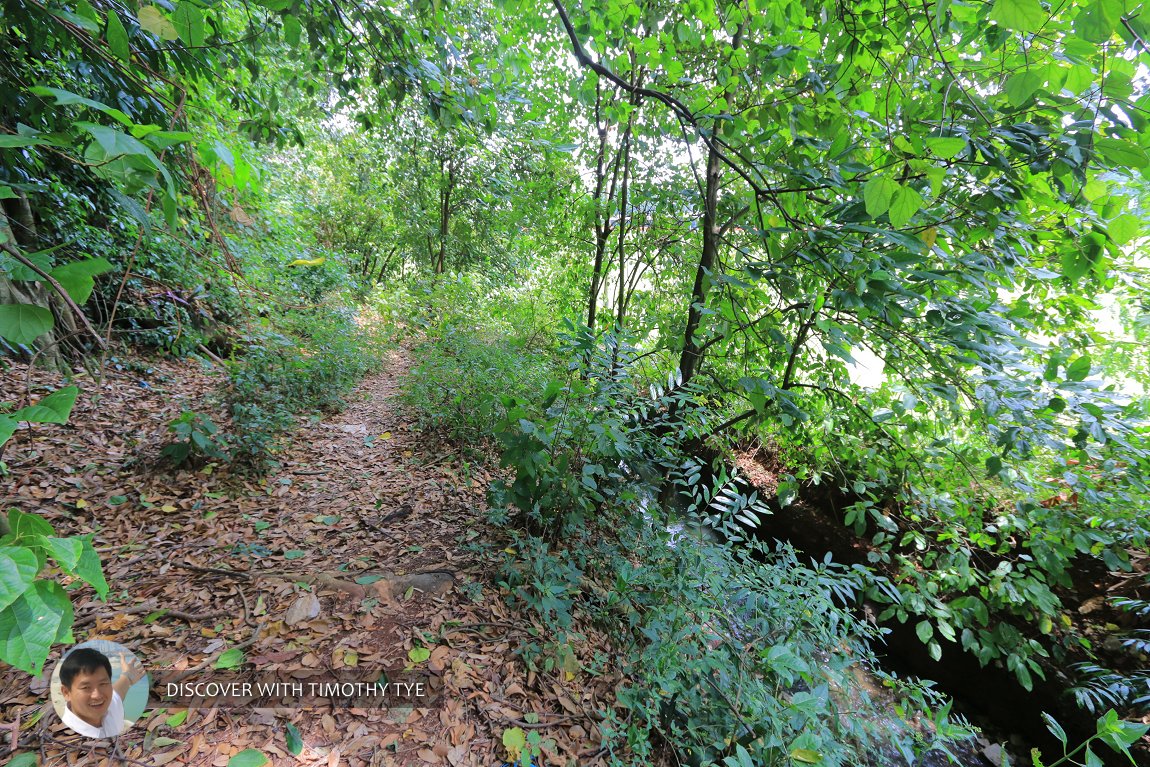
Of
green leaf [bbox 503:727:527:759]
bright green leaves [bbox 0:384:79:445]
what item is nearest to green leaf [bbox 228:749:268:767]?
green leaf [bbox 503:727:527:759]

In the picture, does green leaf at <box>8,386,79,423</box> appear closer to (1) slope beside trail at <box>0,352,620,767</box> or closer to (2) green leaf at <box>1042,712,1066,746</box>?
(1) slope beside trail at <box>0,352,620,767</box>

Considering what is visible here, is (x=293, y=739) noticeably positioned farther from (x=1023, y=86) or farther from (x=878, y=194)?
(x=1023, y=86)

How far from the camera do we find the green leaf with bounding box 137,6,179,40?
1.22m

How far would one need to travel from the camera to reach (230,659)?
2096 mm

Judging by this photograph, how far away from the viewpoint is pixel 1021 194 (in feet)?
5.57

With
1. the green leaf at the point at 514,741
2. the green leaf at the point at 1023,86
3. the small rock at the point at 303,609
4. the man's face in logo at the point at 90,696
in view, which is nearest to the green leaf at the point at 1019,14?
the green leaf at the point at 1023,86

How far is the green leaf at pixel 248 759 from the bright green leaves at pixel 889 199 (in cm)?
289

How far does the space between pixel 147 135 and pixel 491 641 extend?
8.34 ft

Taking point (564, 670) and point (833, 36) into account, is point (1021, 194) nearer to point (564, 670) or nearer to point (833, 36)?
point (833, 36)

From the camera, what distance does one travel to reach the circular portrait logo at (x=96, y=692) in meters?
1.69

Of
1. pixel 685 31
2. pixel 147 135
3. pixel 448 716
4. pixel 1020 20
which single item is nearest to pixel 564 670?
→ pixel 448 716

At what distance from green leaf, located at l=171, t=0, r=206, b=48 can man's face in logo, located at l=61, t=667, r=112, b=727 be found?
2.40 m

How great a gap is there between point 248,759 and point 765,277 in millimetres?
2811

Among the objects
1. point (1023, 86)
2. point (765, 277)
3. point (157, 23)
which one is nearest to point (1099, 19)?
point (1023, 86)
